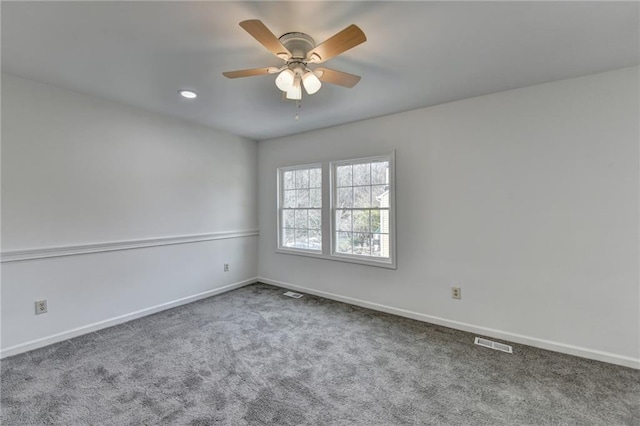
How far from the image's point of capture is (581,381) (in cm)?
205

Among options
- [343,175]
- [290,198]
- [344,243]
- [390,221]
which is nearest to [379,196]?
[390,221]

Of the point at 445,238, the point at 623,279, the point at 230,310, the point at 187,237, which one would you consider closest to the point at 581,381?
the point at 623,279

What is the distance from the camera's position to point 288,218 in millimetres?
4441

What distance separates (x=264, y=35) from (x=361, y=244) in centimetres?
269

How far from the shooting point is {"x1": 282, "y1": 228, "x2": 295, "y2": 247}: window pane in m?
4.41

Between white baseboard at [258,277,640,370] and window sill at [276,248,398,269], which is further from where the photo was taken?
window sill at [276,248,398,269]

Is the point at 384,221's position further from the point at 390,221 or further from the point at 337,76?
the point at 337,76

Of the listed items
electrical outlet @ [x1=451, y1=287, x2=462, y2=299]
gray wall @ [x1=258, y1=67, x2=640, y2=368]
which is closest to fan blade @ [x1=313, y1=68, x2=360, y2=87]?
gray wall @ [x1=258, y1=67, x2=640, y2=368]

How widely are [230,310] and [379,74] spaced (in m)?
3.13

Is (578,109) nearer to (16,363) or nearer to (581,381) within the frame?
(581,381)

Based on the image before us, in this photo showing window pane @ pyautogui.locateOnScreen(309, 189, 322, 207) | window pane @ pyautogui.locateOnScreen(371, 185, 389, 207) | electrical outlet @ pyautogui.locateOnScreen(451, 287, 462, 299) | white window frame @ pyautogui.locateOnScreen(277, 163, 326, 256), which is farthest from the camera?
window pane @ pyautogui.locateOnScreen(309, 189, 322, 207)

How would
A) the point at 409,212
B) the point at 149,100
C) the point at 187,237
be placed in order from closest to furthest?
the point at 149,100 → the point at 409,212 → the point at 187,237

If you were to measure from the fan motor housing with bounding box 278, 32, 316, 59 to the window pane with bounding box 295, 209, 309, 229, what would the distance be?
263 cm

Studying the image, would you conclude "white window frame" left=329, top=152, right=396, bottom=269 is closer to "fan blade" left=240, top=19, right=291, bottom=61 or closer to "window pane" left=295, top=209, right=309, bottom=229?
"window pane" left=295, top=209, right=309, bottom=229
